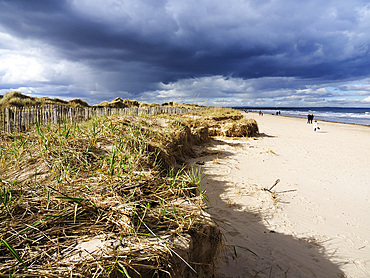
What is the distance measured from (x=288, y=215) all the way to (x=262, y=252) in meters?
1.40

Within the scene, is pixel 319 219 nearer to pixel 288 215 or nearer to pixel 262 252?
pixel 288 215

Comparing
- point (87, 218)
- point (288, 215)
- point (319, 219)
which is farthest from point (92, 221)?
point (319, 219)

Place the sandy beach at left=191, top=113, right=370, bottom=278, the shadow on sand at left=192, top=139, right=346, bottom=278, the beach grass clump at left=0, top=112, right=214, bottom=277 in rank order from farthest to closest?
the sandy beach at left=191, top=113, right=370, bottom=278
the shadow on sand at left=192, top=139, right=346, bottom=278
the beach grass clump at left=0, top=112, right=214, bottom=277

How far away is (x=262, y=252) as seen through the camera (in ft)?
9.64

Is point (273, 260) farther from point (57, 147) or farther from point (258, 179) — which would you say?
point (57, 147)

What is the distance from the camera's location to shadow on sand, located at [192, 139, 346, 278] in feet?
8.46

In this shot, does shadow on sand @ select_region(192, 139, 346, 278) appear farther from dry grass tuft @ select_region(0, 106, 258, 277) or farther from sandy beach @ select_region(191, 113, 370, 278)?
dry grass tuft @ select_region(0, 106, 258, 277)

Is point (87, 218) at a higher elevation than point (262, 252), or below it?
higher

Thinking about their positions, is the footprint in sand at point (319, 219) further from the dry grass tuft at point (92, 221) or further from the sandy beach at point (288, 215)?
the dry grass tuft at point (92, 221)

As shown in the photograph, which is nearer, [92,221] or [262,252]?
[92,221]

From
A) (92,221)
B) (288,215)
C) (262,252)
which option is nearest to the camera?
(92,221)

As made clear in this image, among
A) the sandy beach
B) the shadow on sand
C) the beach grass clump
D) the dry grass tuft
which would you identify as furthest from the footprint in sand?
the dry grass tuft

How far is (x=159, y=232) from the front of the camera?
1.62 meters

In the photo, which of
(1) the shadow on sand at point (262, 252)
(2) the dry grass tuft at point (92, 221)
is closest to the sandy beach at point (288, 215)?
(1) the shadow on sand at point (262, 252)
